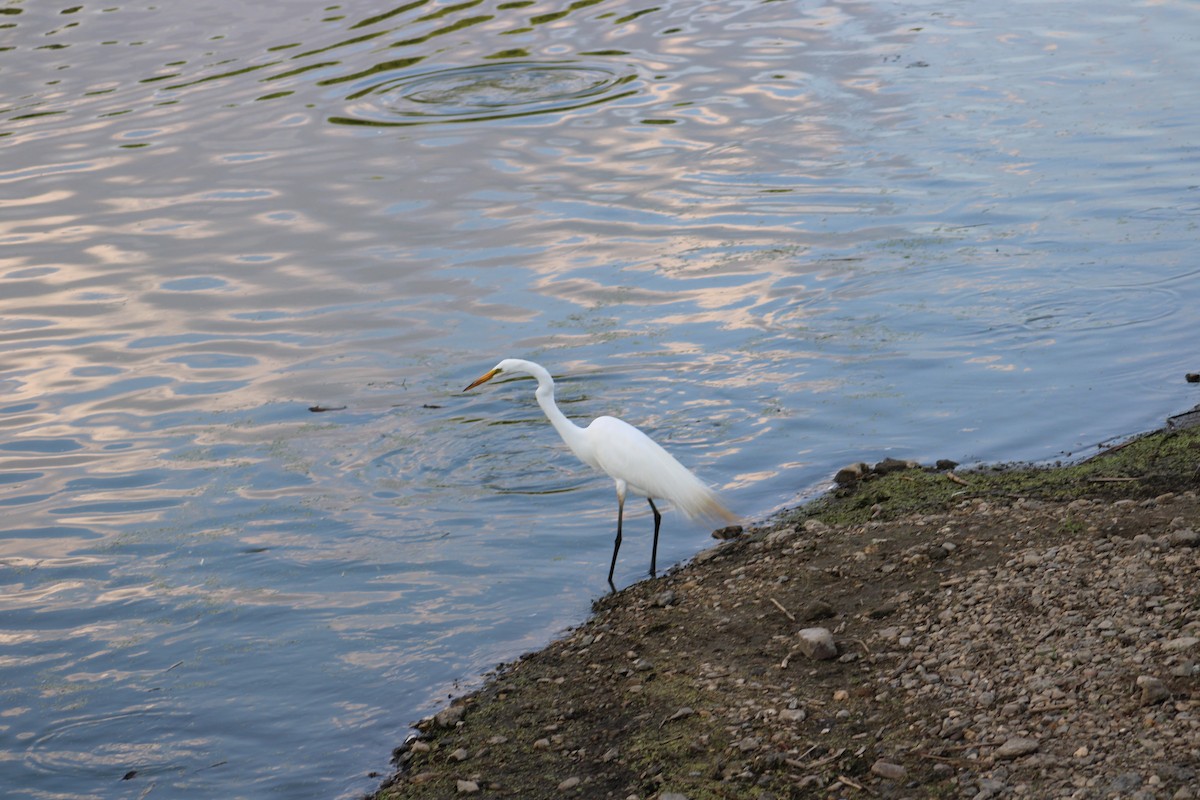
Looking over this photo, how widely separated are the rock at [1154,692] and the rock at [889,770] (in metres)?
0.76

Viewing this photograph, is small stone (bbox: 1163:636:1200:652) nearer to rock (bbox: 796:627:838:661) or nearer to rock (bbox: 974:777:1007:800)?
rock (bbox: 974:777:1007:800)

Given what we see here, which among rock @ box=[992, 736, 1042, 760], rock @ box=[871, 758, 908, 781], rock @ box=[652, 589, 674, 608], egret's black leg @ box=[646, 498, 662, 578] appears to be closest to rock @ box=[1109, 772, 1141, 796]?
rock @ box=[992, 736, 1042, 760]

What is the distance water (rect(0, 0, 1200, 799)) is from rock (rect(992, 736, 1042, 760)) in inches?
102

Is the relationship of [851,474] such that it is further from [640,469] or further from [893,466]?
[640,469]

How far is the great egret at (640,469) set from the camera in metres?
7.06

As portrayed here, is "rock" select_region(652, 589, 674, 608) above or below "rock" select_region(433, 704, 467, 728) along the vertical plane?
below

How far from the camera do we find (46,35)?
20016 millimetres

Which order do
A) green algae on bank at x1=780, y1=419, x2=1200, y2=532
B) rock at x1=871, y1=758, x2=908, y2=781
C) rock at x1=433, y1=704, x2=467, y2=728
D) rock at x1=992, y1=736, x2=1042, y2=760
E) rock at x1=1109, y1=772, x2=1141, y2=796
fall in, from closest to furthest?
rock at x1=1109, y1=772, x2=1141, y2=796 → rock at x1=992, y1=736, x2=1042, y2=760 → rock at x1=871, y1=758, x2=908, y2=781 → rock at x1=433, y1=704, x2=467, y2=728 → green algae on bank at x1=780, y1=419, x2=1200, y2=532

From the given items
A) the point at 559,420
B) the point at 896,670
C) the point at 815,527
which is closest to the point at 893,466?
the point at 815,527

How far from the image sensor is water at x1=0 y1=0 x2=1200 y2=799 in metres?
6.70

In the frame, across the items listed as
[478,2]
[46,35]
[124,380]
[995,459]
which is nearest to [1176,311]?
[995,459]

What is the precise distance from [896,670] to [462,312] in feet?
22.7

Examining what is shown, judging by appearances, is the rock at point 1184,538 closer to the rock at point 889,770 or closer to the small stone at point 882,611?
the small stone at point 882,611

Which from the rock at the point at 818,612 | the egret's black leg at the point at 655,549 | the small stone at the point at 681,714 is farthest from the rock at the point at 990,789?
the egret's black leg at the point at 655,549
